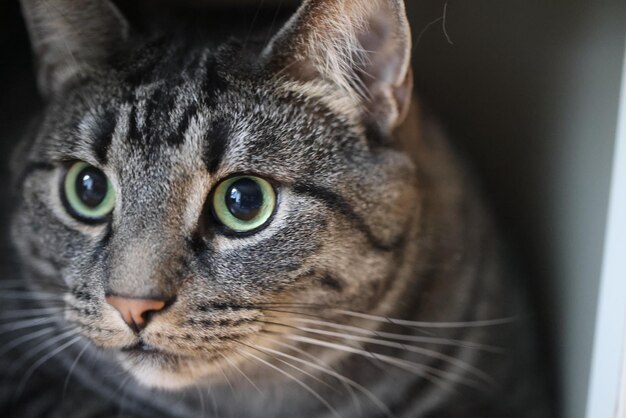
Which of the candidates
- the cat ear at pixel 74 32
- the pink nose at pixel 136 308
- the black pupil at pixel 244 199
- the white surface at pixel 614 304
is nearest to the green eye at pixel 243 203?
the black pupil at pixel 244 199

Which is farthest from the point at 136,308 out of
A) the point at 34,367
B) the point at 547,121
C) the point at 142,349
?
the point at 547,121

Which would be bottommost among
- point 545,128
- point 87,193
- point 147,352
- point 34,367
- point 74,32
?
point 34,367

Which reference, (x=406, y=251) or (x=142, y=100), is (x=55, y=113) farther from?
(x=406, y=251)

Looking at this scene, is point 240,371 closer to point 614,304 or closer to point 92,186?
point 92,186

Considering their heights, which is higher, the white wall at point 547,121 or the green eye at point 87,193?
the white wall at point 547,121

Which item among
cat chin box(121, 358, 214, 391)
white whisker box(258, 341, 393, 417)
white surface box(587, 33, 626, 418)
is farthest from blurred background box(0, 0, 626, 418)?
cat chin box(121, 358, 214, 391)

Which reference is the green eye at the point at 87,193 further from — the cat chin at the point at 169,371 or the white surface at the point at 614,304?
the white surface at the point at 614,304

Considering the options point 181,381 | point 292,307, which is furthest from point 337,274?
point 181,381
